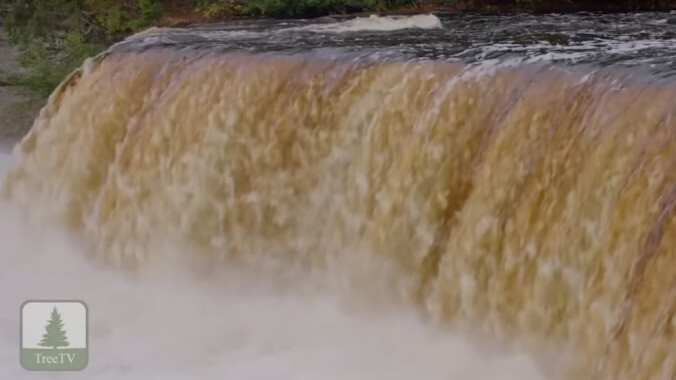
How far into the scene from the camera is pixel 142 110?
221 inches

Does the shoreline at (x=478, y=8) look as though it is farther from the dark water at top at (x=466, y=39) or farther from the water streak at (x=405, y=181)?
the water streak at (x=405, y=181)

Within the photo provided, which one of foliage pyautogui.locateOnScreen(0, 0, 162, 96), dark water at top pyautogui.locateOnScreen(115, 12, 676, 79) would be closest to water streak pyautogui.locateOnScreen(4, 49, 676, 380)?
dark water at top pyautogui.locateOnScreen(115, 12, 676, 79)

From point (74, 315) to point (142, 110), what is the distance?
1901 mm

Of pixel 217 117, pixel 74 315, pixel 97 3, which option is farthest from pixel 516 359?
pixel 97 3

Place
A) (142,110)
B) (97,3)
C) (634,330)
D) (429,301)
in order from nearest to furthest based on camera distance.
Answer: (634,330) → (429,301) → (142,110) → (97,3)

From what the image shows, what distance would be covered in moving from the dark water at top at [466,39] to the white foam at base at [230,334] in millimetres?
1419

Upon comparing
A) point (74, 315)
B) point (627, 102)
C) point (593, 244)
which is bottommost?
point (74, 315)

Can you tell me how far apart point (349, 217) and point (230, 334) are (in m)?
0.85

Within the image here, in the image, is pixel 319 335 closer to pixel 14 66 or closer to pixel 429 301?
pixel 429 301

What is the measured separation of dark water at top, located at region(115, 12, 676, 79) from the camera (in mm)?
4828

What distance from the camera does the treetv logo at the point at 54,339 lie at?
3869 millimetres

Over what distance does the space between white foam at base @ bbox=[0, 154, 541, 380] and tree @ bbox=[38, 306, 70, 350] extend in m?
0.15

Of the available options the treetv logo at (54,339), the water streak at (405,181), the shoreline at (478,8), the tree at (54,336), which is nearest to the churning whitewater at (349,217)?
the water streak at (405,181)

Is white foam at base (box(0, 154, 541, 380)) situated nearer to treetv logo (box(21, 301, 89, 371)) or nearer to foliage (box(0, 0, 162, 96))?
treetv logo (box(21, 301, 89, 371))
